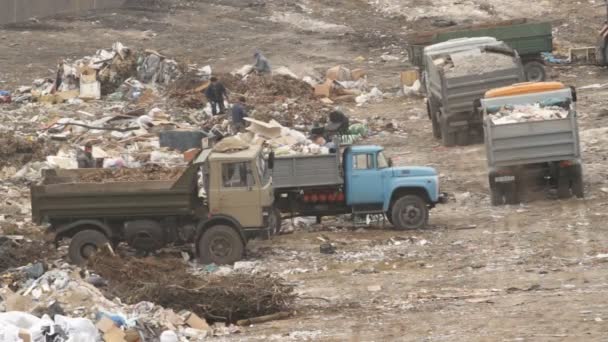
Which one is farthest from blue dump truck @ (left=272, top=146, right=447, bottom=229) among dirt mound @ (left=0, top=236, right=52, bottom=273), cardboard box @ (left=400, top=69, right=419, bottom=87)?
cardboard box @ (left=400, top=69, right=419, bottom=87)

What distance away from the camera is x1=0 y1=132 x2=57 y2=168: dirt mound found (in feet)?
78.8

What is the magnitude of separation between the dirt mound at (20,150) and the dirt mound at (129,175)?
19.8 ft

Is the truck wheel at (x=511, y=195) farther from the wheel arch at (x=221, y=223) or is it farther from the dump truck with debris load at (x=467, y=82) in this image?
the dump truck with debris load at (x=467, y=82)

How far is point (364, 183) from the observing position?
19016 millimetres

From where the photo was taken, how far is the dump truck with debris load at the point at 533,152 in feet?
65.7

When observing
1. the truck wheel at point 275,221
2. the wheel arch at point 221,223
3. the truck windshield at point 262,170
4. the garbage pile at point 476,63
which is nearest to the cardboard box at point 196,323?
the wheel arch at point 221,223

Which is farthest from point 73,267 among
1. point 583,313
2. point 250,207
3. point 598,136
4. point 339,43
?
point 339,43

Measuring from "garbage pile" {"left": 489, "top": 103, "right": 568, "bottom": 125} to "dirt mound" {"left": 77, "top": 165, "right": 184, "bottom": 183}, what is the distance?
5192 millimetres

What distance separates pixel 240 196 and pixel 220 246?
27.1 inches

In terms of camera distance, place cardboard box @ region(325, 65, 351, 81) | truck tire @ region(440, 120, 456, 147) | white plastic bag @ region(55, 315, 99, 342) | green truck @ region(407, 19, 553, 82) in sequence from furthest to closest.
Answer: cardboard box @ region(325, 65, 351, 81)
green truck @ region(407, 19, 553, 82)
truck tire @ region(440, 120, 456, 147)
white plastic bag @ region(55, 315, 99, 342)

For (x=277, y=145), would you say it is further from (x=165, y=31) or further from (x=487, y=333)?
(x=165, y=31)

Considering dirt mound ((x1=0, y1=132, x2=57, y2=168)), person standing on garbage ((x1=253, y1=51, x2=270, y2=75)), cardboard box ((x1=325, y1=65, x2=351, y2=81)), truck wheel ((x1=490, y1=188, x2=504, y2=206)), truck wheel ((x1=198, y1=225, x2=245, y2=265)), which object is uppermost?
person standing on garbage ((x1=253, y1=51, x2=270, y2=75))

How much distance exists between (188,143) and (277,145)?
7.21ft

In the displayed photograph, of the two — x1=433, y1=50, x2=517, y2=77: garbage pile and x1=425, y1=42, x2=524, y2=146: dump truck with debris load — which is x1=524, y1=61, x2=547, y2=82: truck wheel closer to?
x1=425, y1=42, x2=524, y2=146: dump truck with debris load
